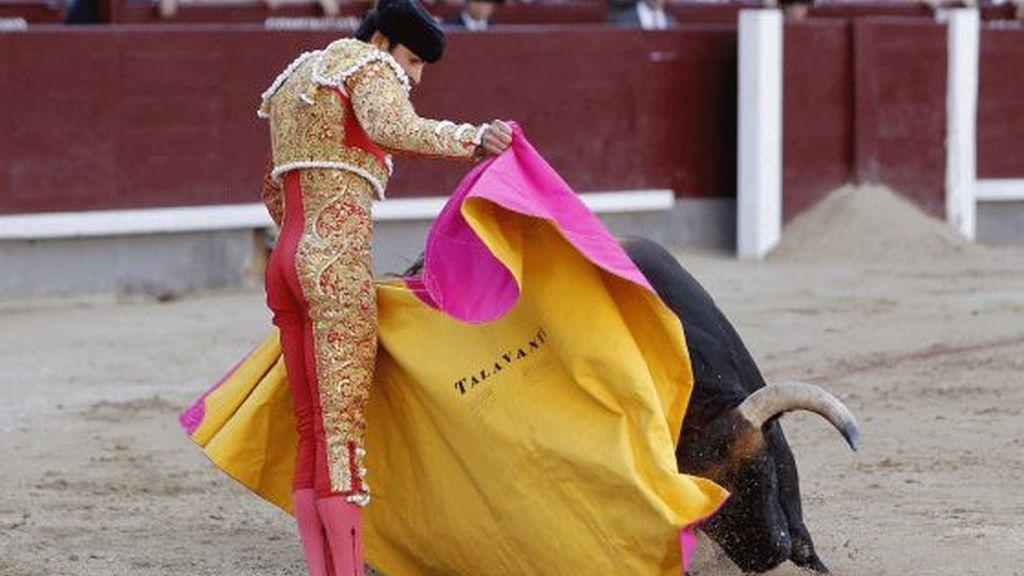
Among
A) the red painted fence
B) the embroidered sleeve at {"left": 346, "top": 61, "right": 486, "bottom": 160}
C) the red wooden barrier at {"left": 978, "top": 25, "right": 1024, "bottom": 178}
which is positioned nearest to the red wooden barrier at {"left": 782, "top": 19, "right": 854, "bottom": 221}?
the red painted fence

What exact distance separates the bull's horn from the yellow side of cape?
0.55 feet

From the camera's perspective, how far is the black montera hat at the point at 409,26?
362 centimetres

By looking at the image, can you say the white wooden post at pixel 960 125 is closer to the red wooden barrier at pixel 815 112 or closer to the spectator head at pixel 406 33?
the red wooden barrier at pixel 815 112

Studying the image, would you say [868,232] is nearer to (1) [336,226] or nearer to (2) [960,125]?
(2) [960,125]

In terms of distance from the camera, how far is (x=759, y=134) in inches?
363

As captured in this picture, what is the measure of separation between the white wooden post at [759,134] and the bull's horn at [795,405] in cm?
533

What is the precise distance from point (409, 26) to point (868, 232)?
19.0 ft

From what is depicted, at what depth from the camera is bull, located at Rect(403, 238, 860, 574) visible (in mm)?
3842

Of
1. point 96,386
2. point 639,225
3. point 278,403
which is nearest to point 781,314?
point 639,225

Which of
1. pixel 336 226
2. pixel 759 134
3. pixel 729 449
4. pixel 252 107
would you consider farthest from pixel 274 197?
pixel 759 134

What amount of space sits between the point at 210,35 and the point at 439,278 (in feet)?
15.2

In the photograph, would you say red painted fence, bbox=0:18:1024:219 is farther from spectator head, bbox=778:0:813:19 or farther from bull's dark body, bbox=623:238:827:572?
bull's dark body, bbox=623:238:827:572

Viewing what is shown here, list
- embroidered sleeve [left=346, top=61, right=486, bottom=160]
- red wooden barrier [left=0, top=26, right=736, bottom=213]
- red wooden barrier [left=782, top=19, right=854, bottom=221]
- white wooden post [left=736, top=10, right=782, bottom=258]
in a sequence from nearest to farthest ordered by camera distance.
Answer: embroidered sleeve [left=346, top=61, right=486, bottom=160] < red wooden barrier [left=0, top=26, right=736, bottom=213] < white wooden post [left=736, top=10, right=782, bottom=258] < red wooden barrier [left=782, top=19, right=854, bottom=221]

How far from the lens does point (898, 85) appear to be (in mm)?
9586
